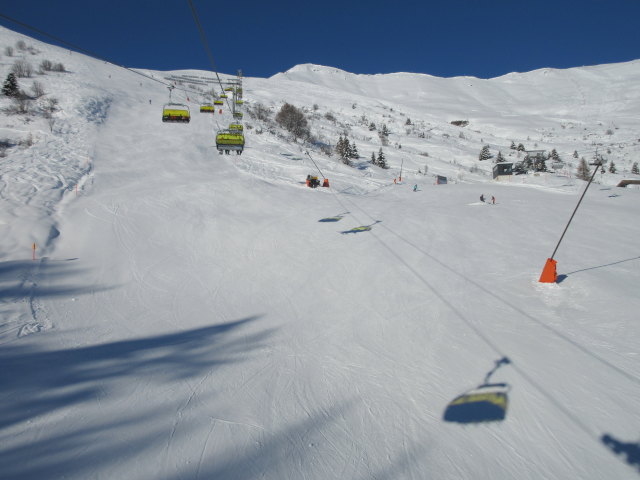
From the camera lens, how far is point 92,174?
Answer: 14.4 meters

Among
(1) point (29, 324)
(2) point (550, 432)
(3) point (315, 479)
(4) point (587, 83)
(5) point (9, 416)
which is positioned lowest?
(1) point (29, 324)

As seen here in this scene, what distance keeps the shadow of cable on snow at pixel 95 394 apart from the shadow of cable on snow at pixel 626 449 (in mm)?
4762

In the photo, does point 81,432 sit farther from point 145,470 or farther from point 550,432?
point 550,432

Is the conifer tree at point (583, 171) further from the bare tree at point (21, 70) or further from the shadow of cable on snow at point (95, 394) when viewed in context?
the bare tree at point (21, 70)

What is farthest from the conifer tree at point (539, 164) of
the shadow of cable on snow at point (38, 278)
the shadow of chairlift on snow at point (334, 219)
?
the shadow of cable on snow at point (38, 278)

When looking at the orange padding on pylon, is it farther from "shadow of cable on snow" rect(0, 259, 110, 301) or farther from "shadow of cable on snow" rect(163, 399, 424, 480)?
"shadow of cable on snow" rect(0, 259, 110, 301)

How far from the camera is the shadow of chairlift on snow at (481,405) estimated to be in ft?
12.6

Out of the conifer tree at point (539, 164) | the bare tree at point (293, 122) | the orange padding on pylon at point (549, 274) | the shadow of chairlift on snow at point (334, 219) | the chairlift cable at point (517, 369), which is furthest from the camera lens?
the conifer tree at point (539, 164)

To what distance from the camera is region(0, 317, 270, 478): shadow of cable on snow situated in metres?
3.20

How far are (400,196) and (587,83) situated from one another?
143289 millimetres

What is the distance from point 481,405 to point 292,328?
328 cm

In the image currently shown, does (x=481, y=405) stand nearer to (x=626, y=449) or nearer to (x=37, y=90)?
(x=626, y=449)

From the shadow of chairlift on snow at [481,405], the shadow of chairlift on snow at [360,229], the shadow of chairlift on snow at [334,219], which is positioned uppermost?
the shadow of chairlift on snow at [481,405]

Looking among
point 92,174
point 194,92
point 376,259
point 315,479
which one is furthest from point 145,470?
point 194,92
